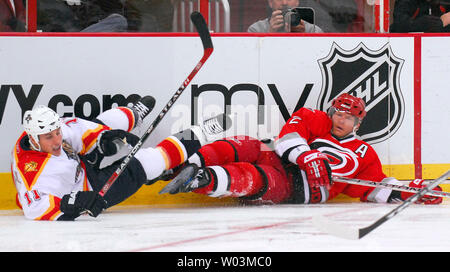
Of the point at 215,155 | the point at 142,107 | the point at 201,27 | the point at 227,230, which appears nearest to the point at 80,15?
the point at 142,107

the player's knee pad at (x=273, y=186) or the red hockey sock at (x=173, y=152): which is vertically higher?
the red hockey sock at (x=173, y=152)

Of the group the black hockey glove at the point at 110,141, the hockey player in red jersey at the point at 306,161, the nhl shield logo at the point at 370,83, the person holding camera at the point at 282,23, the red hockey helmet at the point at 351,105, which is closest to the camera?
the black hockey glove at the point at 110,141

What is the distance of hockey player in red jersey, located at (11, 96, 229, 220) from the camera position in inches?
141

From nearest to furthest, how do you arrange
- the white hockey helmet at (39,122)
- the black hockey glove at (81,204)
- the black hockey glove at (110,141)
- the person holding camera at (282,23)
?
the black hockey glove at (81,204), the white hockey helmet at (39,122), the black hockey glove at (110,141), the person holding camera at (282,23)

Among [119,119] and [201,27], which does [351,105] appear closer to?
[201,27]

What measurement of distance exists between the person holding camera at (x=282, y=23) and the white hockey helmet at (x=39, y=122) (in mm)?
1252

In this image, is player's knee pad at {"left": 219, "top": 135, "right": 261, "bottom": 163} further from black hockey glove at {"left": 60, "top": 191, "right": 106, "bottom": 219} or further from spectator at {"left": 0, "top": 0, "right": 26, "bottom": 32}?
spectator at {"left": 0, "top": 0, "right": 26, "bottom": 32}

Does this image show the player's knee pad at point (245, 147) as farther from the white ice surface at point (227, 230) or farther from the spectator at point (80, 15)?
the spectator at point (80, 15)

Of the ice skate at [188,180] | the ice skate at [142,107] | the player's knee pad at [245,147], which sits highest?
the ice skate at [142,107]

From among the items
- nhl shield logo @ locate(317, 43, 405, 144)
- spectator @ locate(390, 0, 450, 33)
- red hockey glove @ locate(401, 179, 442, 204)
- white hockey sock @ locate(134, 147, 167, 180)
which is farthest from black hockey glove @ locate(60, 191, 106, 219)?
spectator @ locate(390, 0, 450, 33)

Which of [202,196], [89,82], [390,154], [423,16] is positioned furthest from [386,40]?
[89,82]

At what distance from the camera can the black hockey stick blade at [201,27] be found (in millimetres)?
3805

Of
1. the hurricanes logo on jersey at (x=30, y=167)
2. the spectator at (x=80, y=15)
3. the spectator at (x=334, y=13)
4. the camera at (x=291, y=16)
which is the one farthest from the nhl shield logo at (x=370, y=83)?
the hurricanes logo on jersey at (x=30, y=167)

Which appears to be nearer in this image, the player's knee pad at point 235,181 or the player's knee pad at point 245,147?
the player's knee pad at point 235,181
